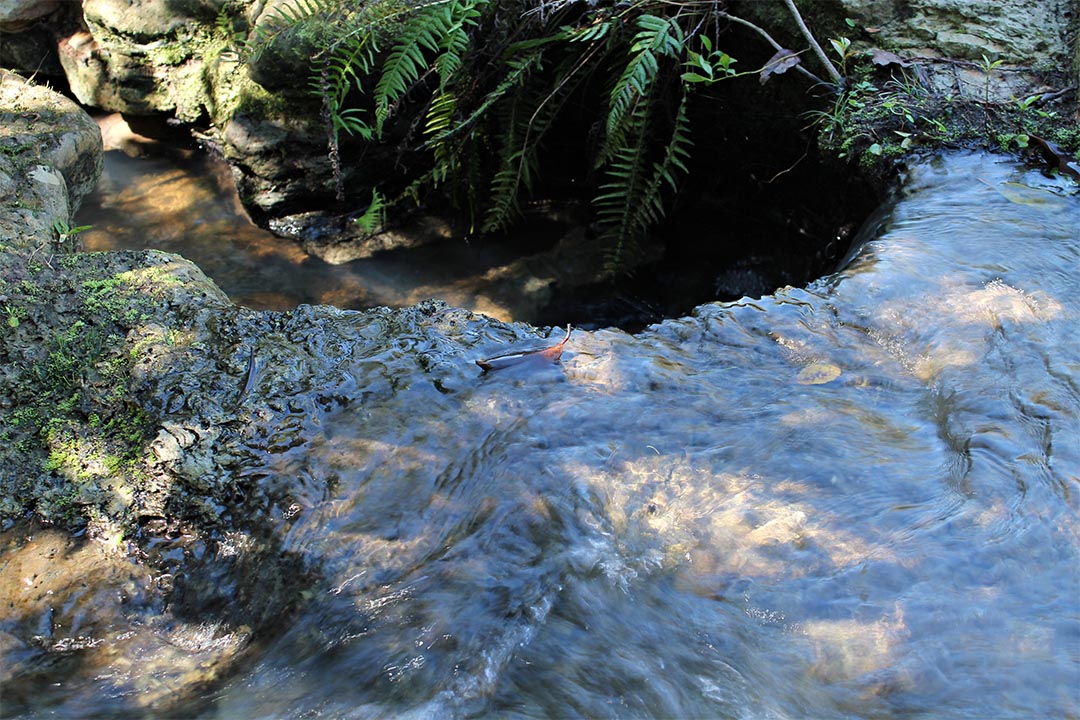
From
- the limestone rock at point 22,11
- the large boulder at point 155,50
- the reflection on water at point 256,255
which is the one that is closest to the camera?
the reflection on water at point 256,255

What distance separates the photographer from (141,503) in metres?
2.17

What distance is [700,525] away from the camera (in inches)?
82.5

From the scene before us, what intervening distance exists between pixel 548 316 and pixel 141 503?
285cm

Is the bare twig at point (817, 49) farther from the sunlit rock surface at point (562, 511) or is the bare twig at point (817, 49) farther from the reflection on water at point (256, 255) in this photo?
the reflection on water at point (256, 255)

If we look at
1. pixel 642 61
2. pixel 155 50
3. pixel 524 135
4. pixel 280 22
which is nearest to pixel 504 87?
pixel 524 135

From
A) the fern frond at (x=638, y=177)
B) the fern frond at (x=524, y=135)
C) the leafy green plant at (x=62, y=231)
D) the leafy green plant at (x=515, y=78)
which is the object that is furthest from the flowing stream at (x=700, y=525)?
the fern frond at (x=524, y=135)

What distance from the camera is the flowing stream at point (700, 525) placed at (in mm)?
1781

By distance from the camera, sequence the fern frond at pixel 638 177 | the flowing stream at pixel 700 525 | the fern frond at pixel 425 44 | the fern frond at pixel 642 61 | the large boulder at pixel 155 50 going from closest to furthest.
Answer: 1. the flowing stream at pixel 700 525
2. the fern frond at pixel 642 61
3. the fern frond at pixel 425 44
4. the fern frond at pixel 638 177
5. the large boulder at pixel 155 50

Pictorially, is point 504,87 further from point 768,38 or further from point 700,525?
point 700,525

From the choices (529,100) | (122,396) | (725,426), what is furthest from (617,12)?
(122,396)

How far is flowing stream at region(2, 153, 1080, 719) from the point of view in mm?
1781

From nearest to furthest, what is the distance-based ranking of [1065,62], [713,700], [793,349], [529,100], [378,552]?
[713,700], [378,552], [793,349], [1065,62], [529,100]

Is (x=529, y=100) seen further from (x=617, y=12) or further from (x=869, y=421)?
(x=869, y=421)

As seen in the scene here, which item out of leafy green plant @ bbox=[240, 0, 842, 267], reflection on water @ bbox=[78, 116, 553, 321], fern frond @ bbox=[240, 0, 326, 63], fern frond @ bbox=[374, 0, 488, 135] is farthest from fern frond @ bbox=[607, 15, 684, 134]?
fern frond @ bbox=[240, 0, 326, 63]
